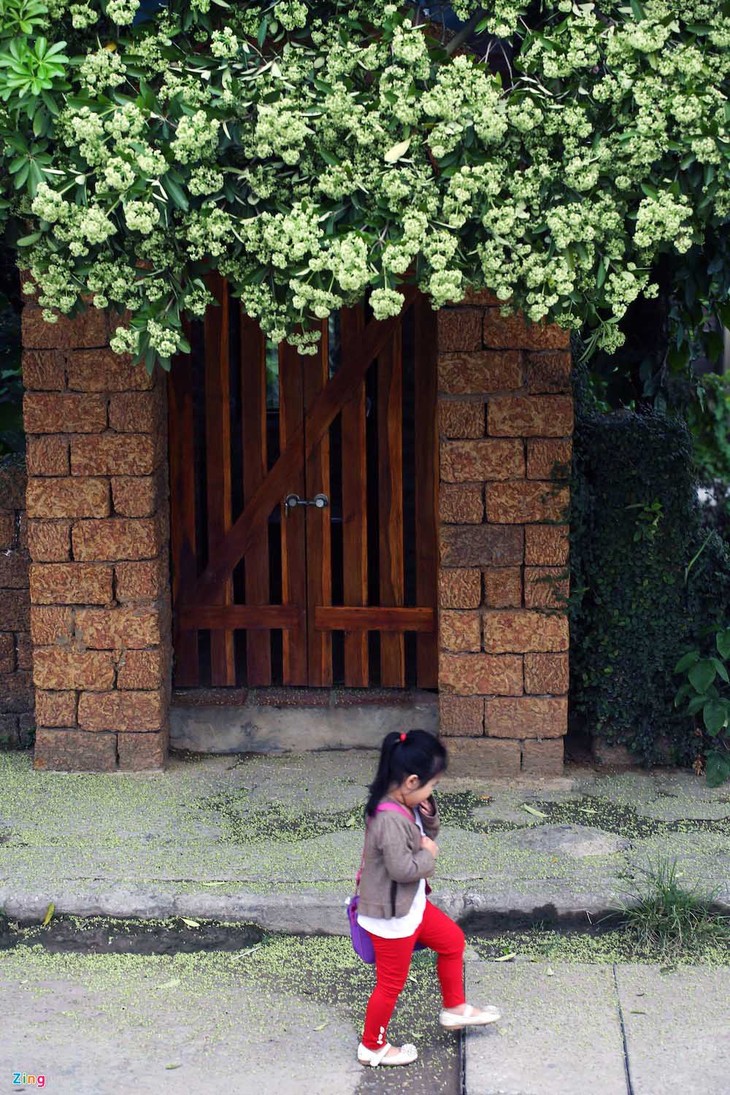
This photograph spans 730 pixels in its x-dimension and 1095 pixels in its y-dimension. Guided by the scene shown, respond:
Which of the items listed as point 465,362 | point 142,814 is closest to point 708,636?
point 465,362

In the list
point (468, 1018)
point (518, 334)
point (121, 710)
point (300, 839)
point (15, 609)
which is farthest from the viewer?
point (15, 609)

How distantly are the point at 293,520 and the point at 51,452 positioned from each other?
46.1 inches

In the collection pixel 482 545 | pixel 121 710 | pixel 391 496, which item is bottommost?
pixel 121 710

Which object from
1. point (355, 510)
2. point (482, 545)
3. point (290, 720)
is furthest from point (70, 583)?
point (482, 545)

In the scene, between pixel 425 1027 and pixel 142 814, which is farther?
pixel 142 814

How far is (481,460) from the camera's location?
224 inches

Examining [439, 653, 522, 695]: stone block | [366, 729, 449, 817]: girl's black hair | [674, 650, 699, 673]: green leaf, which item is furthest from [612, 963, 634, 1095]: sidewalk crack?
[674, 650, 699, 673]: green leaf

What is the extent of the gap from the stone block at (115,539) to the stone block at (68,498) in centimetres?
6

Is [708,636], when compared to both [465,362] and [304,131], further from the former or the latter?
[304,131]

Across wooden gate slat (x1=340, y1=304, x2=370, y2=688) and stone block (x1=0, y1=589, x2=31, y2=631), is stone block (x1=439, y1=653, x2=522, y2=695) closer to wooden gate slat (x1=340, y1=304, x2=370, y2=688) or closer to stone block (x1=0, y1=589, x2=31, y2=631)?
wooden gate slat (x1=340, y1=304, x2=370, y2=688)

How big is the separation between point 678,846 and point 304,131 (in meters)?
3.10

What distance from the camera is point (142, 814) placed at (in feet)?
18.0

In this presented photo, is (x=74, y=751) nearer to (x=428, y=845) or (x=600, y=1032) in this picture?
(x=428, y=845)

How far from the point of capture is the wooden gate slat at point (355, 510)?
6.04 meters
